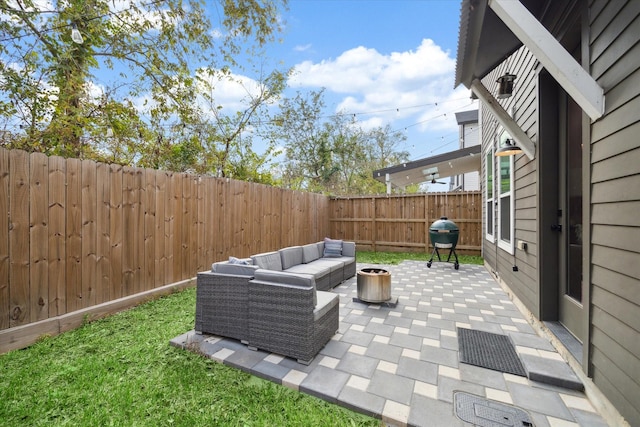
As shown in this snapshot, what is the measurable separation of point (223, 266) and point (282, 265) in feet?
5.05

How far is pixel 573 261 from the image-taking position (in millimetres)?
2586

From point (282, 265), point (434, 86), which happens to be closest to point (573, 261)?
point (282, 265)

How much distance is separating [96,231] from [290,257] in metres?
2.65

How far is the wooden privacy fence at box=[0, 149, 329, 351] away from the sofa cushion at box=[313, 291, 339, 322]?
8.84 feet

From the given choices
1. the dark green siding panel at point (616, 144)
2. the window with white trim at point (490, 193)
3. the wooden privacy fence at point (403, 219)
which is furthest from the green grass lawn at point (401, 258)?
the dark green siding panel at point (616, 144)

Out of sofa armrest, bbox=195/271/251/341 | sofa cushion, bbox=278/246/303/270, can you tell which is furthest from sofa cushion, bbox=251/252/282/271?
sofa armrest, bbox=195/271/251/341

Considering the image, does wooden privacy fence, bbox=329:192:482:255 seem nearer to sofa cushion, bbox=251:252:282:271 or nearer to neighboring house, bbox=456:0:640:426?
neighboring house, bbox=456:0:640:426

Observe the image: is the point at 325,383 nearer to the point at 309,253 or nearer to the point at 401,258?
the point at 309,253

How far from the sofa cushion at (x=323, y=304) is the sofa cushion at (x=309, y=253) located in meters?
2.06

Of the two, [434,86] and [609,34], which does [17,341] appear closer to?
[609,34]

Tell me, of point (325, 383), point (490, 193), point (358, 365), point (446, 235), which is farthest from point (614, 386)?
point (490, 193)

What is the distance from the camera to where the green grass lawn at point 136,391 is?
67.6 inches

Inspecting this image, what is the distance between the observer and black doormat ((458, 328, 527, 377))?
2.30m

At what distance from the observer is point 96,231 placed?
10.7 ft
